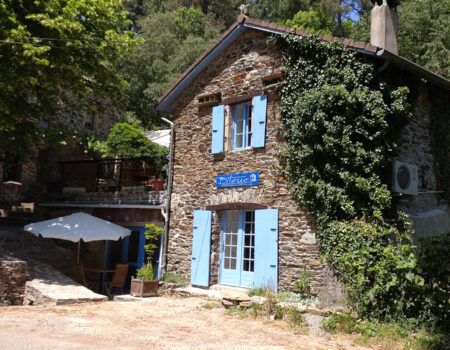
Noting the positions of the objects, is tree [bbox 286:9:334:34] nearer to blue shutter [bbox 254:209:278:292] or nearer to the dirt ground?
blue shutter [bbox 254:209:278:292]

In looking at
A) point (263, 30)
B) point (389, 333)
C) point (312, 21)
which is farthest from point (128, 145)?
point (312, 21)

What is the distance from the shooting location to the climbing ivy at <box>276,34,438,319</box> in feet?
28.1

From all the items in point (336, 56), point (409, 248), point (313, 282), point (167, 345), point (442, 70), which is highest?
point (442, 70)

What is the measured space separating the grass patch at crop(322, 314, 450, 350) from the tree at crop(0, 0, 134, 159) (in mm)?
8082

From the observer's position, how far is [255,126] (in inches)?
426

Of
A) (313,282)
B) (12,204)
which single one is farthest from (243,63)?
(12,204)

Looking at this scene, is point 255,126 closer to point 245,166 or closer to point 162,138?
point 245,166

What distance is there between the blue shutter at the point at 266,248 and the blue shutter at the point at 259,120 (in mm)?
1617

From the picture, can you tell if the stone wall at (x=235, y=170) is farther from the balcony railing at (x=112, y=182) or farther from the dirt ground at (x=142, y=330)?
the dirt ground at (x=142, y=330)

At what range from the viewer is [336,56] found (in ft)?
31.4

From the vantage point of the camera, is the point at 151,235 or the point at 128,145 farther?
the point at 128,145

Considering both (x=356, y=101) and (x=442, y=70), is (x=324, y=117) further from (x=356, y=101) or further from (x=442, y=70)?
(x=442, y=70)

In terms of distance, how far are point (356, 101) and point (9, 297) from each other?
8.30 meters

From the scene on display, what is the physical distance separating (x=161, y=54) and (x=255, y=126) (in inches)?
741
